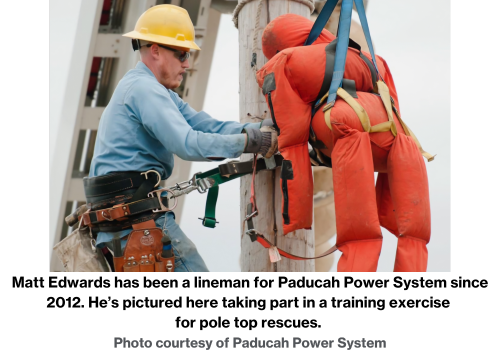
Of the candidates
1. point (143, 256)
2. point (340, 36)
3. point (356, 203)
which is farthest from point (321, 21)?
point (143, 256)

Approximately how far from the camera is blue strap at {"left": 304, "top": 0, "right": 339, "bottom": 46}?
3.21 m

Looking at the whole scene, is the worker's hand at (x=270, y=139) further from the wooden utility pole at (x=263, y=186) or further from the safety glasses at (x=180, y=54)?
the safety glasses at (x=180, y=54)

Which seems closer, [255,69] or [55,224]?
[255,69]

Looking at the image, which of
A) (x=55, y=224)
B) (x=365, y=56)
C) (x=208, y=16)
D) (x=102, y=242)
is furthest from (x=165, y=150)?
(x=55, y=224)

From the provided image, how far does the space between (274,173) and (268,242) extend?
0.45 metres

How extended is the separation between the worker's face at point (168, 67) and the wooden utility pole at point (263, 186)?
0.43 metres

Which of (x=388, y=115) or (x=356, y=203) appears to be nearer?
(x=356, y=203)

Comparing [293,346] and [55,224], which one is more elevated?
[55,224]

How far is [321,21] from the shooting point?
126 inches

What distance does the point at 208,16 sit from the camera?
599 cm

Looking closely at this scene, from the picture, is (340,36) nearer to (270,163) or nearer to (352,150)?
(352,150)

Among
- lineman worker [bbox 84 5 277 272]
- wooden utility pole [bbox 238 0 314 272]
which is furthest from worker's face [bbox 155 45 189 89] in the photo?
wooden utility pole [bbox 238 0 314 272]

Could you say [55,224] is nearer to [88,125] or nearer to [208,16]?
[88,125]

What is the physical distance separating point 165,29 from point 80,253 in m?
1.30
